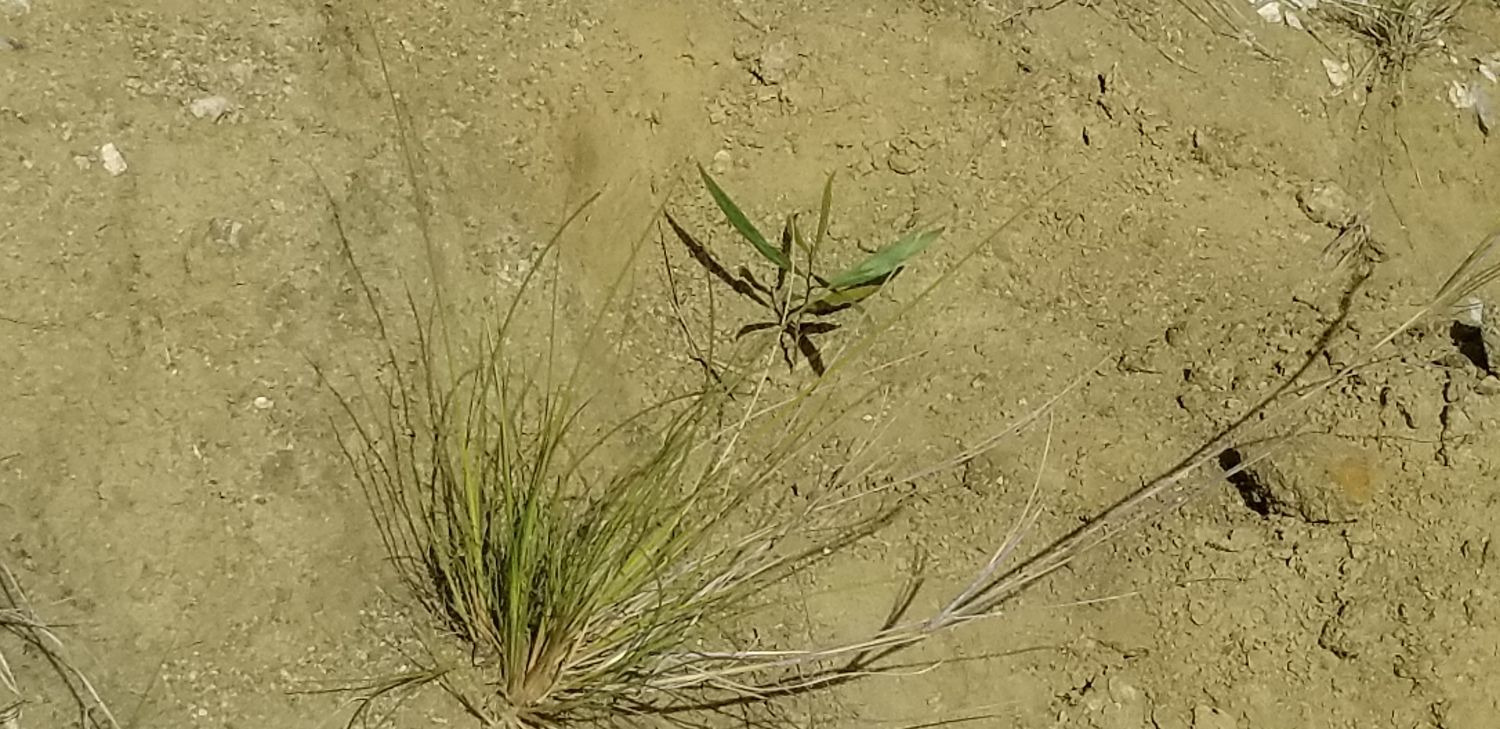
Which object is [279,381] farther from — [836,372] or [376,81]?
[836,372]

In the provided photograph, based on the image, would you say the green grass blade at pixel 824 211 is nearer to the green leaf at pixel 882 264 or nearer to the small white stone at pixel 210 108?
the green leaf at pixel 882 264

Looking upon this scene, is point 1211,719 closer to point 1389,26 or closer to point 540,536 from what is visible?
point 540,536

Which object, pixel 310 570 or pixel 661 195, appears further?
pixel 661 195

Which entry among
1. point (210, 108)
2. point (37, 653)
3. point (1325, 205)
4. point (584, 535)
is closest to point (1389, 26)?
point (1325, 205)

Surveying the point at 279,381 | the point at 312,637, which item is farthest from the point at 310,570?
the point at 279,381

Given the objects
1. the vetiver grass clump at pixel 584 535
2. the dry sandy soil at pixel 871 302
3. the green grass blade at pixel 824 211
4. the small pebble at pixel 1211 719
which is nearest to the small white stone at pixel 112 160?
the dry sandy soil at pixel 871 302

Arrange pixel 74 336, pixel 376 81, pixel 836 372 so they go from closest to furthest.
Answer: pixel 74 336 → pixel 376 81 → pixel 836 372
